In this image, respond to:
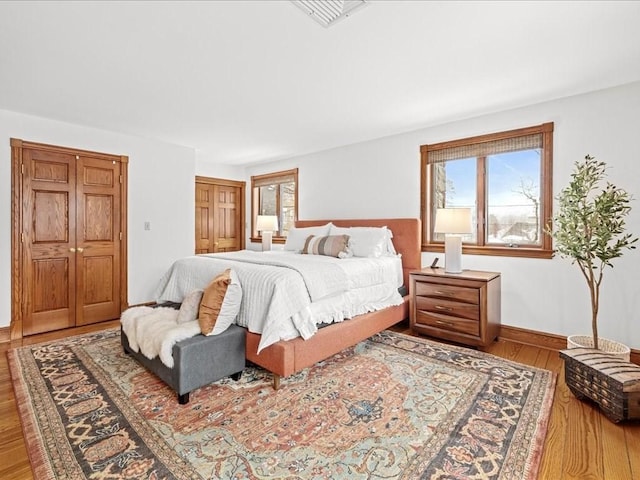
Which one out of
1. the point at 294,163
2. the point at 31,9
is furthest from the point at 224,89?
the point at 294,163

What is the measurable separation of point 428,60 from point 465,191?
1.85 m

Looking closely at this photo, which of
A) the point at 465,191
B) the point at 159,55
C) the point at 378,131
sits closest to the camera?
the point at 159,55

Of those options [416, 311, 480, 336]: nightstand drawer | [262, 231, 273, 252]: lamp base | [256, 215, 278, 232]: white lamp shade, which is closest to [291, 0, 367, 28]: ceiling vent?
[416, 311, 480, 336]: nightstand drawer

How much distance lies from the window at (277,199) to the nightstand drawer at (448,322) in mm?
2955

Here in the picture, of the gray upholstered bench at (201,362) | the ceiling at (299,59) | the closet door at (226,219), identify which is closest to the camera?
the ceiling at (299,59)

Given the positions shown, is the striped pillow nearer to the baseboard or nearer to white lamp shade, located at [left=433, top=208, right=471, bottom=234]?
white lamp shade, located at [left=433, top=208, right=471, bottom=234]

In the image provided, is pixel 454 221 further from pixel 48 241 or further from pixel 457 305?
pixel 48 241

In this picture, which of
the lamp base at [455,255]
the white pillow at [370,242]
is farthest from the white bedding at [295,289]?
the lamp base at [455,255]

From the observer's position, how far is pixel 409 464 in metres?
1.64

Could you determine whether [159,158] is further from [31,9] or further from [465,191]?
[465,191]

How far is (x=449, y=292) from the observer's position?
3.32 m

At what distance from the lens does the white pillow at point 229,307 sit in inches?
94.2

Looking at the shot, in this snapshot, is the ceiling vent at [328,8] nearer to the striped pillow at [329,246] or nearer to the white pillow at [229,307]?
the white pillow at [229,307]

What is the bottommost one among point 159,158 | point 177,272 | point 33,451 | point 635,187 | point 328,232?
point 33,451
